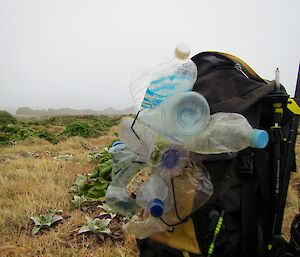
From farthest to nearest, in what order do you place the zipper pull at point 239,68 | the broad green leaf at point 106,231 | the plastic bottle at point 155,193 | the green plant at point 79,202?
1. the green plant at point 79,202
2. the broad green leaf at point 106,231
3. the zipper pull at point 239,68
4. the plastic bottle at point 155,193

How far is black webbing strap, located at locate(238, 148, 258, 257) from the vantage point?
63.7 inches

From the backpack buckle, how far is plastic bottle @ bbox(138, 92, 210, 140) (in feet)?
0.91

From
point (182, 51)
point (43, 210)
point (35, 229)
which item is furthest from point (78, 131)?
point (182, 51)

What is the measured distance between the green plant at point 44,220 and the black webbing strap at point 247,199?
2.19m

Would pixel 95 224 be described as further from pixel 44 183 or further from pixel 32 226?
pixel 44 183

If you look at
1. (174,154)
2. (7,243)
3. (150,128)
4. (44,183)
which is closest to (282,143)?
(174,154)

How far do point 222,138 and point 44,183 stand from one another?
3.72 m

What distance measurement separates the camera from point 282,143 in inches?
69.4

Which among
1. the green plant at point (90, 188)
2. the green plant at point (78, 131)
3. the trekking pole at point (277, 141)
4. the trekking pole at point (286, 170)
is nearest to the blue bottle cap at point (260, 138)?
the trekking pole at point (277, 141)

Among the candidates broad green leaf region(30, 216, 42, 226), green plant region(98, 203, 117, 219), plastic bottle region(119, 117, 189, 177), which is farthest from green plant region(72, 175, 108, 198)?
plastic bottle region(119, 117, 189, 177)

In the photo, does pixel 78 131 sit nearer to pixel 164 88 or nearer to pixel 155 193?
pixel 164 88

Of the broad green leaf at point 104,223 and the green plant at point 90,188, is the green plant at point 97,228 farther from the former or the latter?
the green plant at point 90,188

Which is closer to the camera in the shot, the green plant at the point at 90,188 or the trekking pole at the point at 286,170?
the trekking pole at the point at 286,170

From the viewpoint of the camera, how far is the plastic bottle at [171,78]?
5.66 feet
